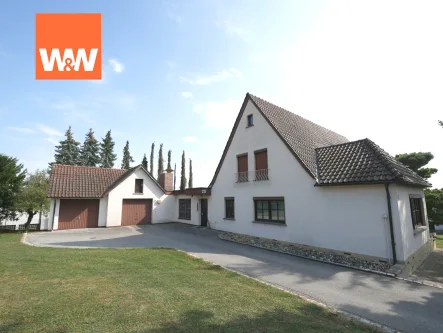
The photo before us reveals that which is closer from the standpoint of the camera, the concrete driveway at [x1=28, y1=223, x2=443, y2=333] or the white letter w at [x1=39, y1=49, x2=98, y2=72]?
the concrete driveway at [x1=28, y1=223, x2=443, y2=333]

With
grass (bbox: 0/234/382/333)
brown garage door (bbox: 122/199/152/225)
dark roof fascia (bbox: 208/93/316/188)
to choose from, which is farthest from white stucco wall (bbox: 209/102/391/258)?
brown garage door (bbox: 122/199/152/225)

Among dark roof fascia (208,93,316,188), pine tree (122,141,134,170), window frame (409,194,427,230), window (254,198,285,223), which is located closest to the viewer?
window frame (409,194,427,230)

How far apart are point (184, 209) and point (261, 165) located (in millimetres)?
11169

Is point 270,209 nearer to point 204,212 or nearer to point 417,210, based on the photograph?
point 417,210

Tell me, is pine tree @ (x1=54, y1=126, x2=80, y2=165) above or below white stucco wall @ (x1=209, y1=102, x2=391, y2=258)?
above

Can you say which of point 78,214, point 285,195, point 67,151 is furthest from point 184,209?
Result: point 67,151

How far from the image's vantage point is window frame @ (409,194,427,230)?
9.97 metres

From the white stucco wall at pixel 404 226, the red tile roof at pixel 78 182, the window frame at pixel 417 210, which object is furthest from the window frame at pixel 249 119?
the red tile roof at pixel 78 182

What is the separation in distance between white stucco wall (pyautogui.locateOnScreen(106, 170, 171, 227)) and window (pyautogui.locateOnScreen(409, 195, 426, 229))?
63.8 ft

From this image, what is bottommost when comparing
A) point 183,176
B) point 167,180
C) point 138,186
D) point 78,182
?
point 138,186

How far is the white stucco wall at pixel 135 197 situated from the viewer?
1945 centimetres

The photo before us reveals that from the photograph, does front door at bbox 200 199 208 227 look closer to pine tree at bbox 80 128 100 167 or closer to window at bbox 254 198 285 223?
window at bbox 254 198 285 223

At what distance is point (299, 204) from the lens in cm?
1110

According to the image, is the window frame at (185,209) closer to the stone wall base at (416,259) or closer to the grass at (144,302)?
the grass at (144,302)
